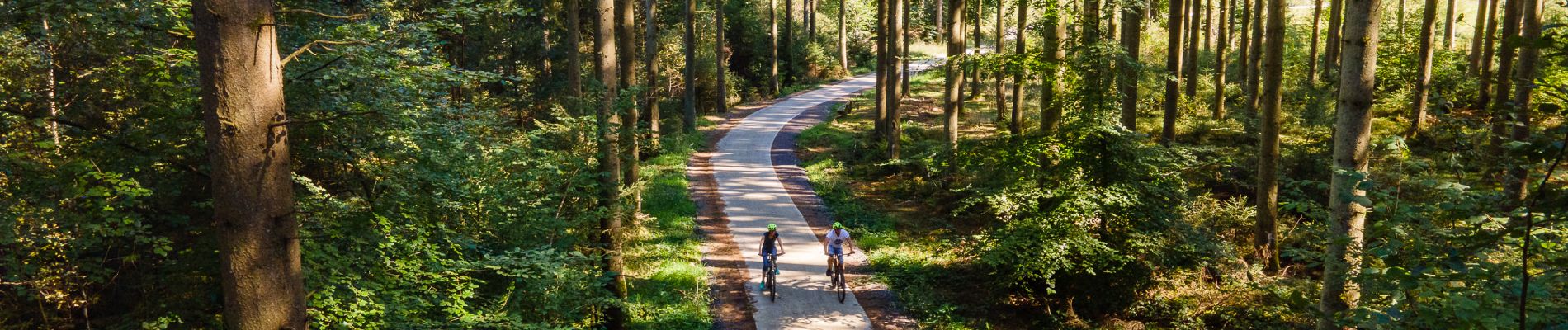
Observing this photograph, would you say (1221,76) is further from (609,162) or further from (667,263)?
(609,162)

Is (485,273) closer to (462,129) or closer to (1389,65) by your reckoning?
(462,129)

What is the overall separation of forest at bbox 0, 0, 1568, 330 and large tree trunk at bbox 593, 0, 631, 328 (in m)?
0.05

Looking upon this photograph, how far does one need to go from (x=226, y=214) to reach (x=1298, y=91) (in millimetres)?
26940

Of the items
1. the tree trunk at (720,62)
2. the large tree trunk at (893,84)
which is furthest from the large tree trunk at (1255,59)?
the tree trunk at (720,62)

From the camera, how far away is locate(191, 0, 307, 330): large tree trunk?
4.14 metres

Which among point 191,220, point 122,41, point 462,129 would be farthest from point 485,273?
point 122,41

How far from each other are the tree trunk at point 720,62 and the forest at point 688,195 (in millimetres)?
10111

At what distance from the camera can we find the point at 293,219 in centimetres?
459

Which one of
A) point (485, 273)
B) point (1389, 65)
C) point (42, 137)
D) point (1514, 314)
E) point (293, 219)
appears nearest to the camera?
point (1514, 314)

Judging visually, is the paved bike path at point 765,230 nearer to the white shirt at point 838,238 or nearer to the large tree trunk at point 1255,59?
the white shirt at point 838,238

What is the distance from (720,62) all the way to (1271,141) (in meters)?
24.8

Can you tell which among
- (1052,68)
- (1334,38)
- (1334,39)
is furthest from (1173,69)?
(1052,68)

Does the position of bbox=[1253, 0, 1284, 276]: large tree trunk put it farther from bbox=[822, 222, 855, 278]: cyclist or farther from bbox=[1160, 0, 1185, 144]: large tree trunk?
bbox=[822, 222, 855, 278]: cyclist

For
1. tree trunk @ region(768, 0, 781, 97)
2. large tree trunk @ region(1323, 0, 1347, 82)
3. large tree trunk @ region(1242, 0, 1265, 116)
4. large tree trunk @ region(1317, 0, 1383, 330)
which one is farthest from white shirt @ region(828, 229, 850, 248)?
tree trunk @ region(768, 0, 781, 97)
